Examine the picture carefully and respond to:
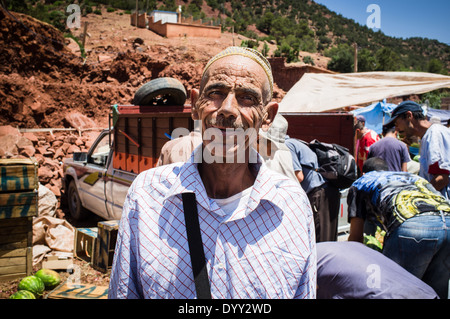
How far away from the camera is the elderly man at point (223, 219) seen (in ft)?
3.90

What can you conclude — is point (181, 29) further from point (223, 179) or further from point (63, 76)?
point (223, 179)

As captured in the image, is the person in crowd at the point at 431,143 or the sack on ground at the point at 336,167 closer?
the person in crowd at the point at 431,143

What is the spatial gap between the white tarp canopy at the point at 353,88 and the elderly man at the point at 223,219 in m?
5.83

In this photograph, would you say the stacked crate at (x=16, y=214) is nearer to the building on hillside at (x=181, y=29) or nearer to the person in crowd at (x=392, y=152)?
the person in crowd at (x=392, y=152)

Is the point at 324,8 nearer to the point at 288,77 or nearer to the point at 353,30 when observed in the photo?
the point at 353,30

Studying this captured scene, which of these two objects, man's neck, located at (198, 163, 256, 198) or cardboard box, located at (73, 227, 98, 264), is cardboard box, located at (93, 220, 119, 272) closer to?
cardboard box, located at (73, 227, 98, 264)

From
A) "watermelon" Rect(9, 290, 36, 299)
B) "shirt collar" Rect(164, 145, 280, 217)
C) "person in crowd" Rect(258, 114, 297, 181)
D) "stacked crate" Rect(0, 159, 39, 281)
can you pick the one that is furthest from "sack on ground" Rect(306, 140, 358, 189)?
"stacked crate" Rect(0, 159, 39, 281)

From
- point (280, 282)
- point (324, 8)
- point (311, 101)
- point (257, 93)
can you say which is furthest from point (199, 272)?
point (324, 8)

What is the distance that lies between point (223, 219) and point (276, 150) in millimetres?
2379

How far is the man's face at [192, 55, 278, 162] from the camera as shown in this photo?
4.29 feet

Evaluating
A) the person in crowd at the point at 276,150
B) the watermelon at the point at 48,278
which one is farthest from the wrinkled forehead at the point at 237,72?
the watermelon at the point at 48,278

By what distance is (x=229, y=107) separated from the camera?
4.27 feet

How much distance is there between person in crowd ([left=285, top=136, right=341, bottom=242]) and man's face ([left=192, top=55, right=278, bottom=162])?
2.48m

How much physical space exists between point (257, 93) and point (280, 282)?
0.74 m
